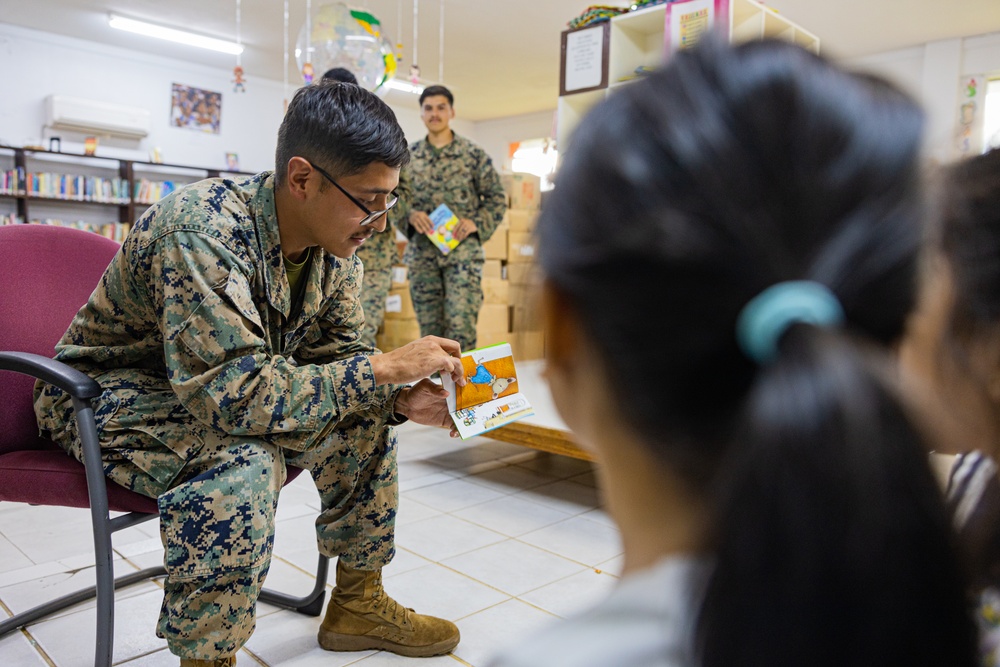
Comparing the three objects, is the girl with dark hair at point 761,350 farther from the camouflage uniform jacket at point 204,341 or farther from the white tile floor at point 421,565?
the white tile floor at point 421,565

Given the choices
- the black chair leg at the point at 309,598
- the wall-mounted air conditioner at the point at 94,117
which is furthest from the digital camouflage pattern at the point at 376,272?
the wall-mounted air conditioner at the point at 94,117

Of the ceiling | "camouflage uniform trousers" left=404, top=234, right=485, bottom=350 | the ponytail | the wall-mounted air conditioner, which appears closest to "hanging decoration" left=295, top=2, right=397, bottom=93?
"camouflage uniform trousers" left=404, top=234, right=485, bottom=350

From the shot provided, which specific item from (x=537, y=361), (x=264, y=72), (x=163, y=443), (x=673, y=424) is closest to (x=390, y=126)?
(x=163, y=443)

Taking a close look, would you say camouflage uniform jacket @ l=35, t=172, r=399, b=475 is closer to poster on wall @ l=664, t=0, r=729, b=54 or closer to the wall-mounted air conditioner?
poster on wall @ l=664, t=0, r=729, b=54

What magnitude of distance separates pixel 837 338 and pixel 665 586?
0.17 metres

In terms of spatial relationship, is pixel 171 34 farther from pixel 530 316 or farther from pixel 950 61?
pixel 530 316

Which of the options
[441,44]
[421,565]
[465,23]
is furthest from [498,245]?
[421,565]

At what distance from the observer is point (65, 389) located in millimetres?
1192

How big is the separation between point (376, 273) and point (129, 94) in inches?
210

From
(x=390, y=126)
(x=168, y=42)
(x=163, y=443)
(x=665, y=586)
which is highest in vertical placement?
(x=168, y=42)

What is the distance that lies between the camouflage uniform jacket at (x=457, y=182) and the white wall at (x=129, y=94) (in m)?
3.42

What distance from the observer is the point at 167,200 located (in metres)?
1.30

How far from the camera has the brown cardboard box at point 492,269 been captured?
5.35 m

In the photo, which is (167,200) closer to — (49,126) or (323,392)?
(323,392)
